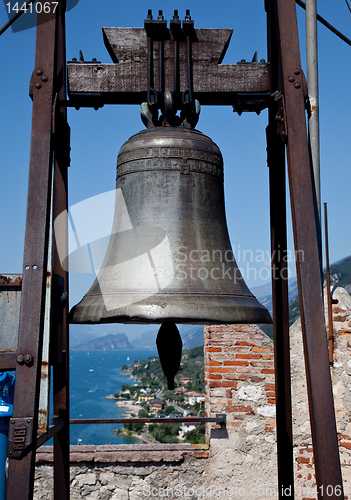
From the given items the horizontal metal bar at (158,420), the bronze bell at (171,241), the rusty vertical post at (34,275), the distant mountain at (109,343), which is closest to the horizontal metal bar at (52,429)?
the rusty vertical post at (34,275)

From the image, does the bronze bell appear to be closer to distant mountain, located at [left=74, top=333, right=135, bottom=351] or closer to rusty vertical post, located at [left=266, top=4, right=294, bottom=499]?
rusty vertical post, located at [left=266, top=4, right=294, bottom=499]

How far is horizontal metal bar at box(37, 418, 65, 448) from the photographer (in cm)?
186

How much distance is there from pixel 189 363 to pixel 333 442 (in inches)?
308

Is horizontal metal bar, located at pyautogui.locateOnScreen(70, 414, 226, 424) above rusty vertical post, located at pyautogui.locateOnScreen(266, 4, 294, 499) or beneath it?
beneath

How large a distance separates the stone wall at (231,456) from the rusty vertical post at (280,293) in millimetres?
1860

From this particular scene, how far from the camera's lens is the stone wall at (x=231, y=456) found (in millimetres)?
4062

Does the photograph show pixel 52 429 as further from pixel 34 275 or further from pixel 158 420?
pixel 158 420

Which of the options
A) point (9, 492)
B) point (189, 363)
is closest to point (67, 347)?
point (9, 492)

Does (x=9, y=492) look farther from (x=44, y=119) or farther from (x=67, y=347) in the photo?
(x=44, y=119)

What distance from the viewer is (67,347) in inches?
90.7

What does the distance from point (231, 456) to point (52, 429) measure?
2501mm

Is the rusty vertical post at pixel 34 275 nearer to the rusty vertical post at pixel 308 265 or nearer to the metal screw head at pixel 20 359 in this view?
the metal screw head at pixel 20 359

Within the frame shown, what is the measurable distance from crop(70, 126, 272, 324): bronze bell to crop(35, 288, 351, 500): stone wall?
240 cm

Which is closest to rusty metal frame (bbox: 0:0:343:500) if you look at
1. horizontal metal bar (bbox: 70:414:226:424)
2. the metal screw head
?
the metal screw head
